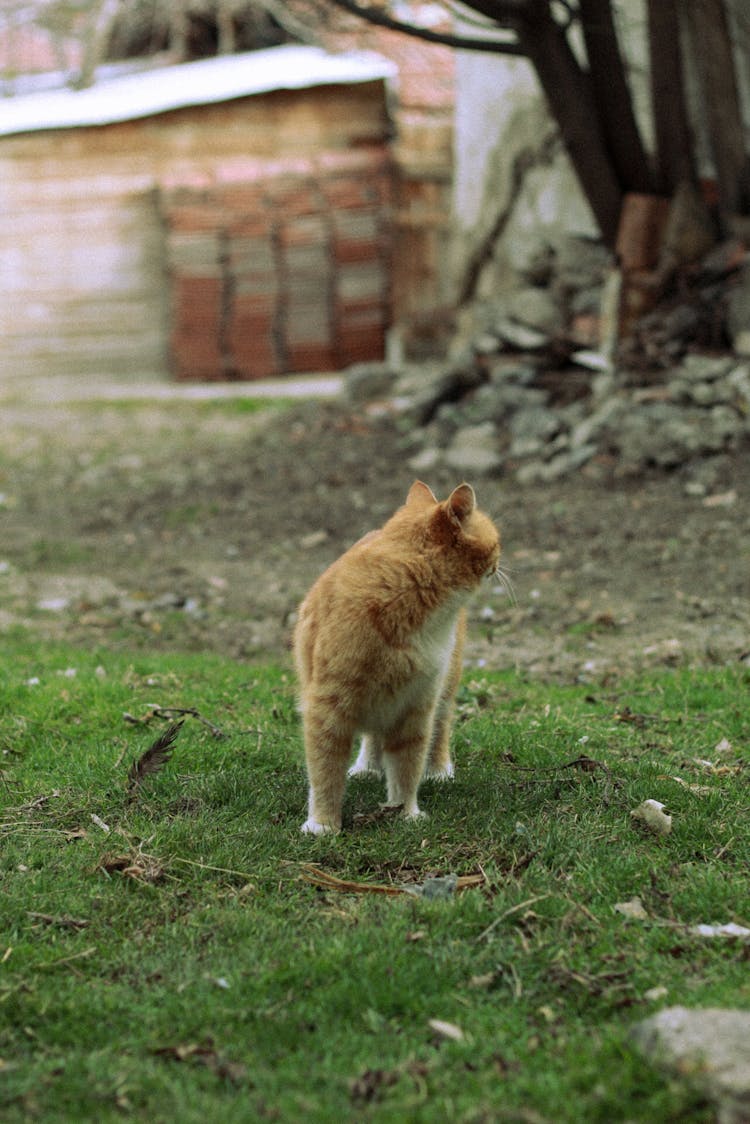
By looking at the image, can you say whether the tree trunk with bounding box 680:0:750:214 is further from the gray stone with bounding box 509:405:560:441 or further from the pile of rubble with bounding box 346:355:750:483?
the gray stone with bounding box 509:405:560:441

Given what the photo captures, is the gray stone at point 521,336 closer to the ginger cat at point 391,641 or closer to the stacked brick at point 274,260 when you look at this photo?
the stacked brick at point 274,260

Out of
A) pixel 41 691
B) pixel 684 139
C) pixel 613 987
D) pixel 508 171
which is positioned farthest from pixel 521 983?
pixel 508 171

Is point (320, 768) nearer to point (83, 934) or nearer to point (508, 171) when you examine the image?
point (83, 934)

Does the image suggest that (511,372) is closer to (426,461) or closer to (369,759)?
(426,461)

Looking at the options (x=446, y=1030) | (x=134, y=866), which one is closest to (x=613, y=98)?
(x=134, y=866)

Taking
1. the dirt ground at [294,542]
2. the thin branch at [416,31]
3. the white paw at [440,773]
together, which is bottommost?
the dirt ground at [294,542]

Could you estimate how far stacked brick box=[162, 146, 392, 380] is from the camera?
51.0 feet

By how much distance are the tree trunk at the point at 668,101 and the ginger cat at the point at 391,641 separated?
7096 mm

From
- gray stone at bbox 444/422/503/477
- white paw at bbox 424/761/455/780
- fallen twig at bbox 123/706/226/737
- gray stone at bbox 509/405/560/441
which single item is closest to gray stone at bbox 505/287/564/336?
gray stone at bbox 509/405/560/441

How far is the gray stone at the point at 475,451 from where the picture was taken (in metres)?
10.8

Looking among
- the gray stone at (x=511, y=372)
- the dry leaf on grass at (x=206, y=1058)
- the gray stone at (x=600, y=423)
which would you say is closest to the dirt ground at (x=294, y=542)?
the gray stone at (x=600, y=423)

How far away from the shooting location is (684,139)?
11.1 meters

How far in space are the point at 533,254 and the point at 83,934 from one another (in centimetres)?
1074

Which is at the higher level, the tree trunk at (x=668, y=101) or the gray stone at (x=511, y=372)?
the tree trunk at (x=668, y=101)
